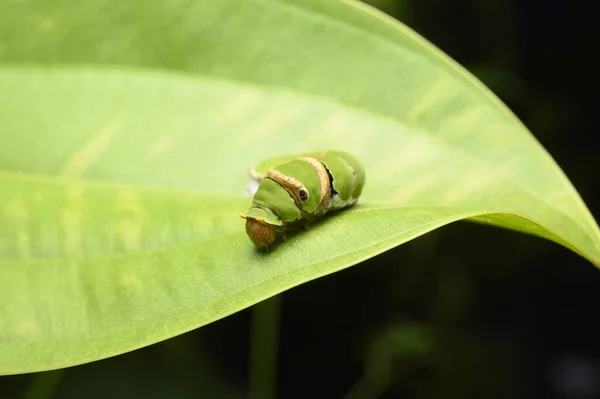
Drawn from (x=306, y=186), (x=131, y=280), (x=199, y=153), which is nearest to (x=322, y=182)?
(x=306, y=186)

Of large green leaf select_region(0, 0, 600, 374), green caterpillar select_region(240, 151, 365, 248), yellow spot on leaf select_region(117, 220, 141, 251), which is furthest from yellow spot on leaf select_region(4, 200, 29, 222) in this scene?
green caterpillar select_region(240, 151, 365, 248)

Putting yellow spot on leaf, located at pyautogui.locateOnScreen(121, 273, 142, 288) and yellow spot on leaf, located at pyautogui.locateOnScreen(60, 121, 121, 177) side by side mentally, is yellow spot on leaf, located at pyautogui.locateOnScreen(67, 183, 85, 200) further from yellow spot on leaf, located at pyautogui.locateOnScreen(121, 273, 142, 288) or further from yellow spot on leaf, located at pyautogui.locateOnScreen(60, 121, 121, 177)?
yellow spot on leaf, located at pyautogui.locateOnScreen(121, 273, 142, 288)

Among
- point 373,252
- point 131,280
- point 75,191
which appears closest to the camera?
point 373,252

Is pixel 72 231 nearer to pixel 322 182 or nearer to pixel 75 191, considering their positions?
pixel 75 191

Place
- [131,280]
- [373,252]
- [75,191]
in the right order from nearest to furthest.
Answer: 1. [373,252]
2. [131,280]
3. [75,191]

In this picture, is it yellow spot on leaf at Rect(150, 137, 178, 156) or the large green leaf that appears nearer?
the large green leaf

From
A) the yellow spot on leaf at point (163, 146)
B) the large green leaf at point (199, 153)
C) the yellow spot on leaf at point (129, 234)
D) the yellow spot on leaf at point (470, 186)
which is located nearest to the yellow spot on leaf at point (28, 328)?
the large green leaf at point (199, 153)

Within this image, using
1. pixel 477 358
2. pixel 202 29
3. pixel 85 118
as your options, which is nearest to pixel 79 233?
pixel 85 118
